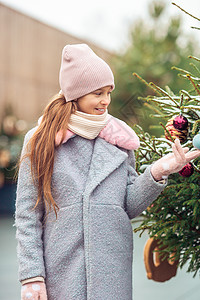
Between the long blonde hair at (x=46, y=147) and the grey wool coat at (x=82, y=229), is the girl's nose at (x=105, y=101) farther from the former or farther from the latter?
the grey wool coat at (x=82, y=229)

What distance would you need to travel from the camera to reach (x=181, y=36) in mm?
15742

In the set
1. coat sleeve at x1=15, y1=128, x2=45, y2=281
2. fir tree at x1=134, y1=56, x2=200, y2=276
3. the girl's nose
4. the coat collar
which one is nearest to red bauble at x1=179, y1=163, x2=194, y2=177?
fir tree at x1=134, y1=56, x2=200, y2=276

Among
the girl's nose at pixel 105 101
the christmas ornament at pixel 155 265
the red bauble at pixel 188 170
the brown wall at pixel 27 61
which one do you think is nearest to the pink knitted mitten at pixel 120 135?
the girl's nose at pixel 105 101

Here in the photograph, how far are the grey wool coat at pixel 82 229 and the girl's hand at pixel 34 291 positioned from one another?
0.12 feet

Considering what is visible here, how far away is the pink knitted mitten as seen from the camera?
189cm

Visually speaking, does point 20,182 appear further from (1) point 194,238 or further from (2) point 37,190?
(1) point 194,238

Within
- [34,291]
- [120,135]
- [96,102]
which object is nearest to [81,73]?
[96,102]

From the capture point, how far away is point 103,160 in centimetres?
187

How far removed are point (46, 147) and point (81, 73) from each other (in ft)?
1.06

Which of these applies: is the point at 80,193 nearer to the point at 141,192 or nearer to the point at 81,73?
the point at 141,192

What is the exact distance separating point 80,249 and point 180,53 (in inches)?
560

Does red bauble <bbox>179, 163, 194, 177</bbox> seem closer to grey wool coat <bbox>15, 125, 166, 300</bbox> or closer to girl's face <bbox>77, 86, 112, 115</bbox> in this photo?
grey wool coat <bbox>15, 125, 166, 300</bbox>

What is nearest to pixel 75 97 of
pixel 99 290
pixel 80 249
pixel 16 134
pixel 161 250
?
pixel 80 249

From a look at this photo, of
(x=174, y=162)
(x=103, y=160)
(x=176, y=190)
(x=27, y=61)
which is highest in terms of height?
(x=174, y=162)
